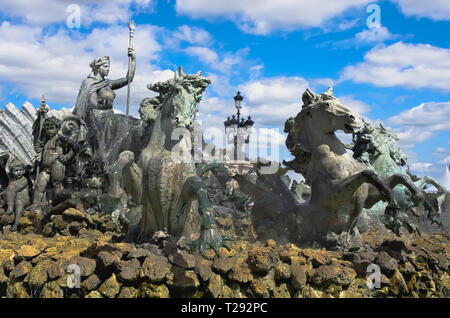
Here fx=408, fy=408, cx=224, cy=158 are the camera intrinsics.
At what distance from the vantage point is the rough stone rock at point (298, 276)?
11.0 ft

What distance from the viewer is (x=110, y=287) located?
3090mm

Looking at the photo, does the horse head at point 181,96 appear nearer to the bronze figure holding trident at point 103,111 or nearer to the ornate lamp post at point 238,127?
the bronze figure holding trident at point 103,111

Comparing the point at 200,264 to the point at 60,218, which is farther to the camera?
the point at 60,218

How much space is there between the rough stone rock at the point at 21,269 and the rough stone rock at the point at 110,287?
0.74 m

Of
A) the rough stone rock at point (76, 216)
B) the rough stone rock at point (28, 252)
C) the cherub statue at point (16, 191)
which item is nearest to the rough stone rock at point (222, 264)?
the rough stone rock at point (28, 252)

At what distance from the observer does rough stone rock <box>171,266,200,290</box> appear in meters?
3.10

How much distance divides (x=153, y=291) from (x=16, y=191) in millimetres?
5069

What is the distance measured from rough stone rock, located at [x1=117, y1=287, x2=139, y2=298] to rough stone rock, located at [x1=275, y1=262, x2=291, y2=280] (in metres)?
1.12

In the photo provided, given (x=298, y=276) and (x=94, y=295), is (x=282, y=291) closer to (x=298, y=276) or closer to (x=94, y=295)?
(x=298, y=276)
